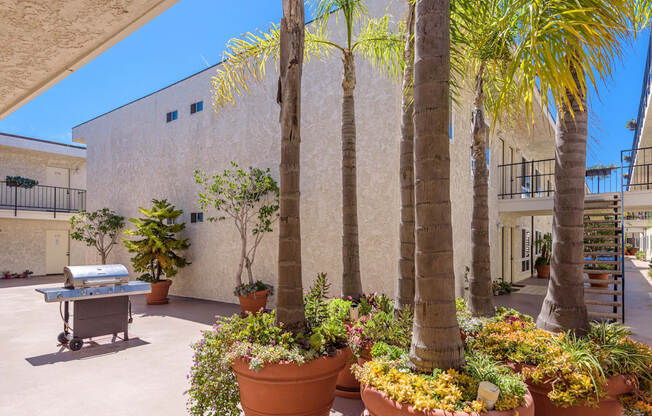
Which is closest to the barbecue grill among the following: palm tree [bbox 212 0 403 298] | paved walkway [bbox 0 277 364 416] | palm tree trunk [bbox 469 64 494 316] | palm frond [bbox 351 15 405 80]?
paved walkway [bbox 0 277 364 416]

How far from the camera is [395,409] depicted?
96.6 inches

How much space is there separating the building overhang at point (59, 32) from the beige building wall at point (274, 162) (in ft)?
17.2

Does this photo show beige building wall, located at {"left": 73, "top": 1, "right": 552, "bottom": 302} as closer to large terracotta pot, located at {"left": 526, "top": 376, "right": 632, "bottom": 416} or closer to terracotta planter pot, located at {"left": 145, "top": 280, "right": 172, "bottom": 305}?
terracotta planter pot, located at {"left": 145, "top": 280, "right": 172, "bottom": 305}

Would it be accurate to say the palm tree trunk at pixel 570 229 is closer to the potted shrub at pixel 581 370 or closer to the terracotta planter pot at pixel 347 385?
the potted shrub at pixel 581 370

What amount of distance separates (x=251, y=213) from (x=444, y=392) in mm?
8181

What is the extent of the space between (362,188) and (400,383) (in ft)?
18.3

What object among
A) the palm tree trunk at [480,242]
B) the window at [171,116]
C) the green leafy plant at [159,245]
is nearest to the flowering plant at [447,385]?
the palm tree trunk at [480,242]

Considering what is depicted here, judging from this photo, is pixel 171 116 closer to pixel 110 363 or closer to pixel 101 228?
pixel 101 228

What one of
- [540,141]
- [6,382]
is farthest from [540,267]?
[6,382]

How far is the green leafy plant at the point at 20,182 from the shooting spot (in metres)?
17.0

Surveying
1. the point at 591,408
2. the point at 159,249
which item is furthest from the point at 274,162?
the point at 591,408

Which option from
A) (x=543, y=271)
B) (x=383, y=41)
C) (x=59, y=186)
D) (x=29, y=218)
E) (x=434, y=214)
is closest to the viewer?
(x=434, y=214)

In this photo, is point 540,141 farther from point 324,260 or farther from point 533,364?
point 533,364

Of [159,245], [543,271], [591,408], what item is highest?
[159,245]
